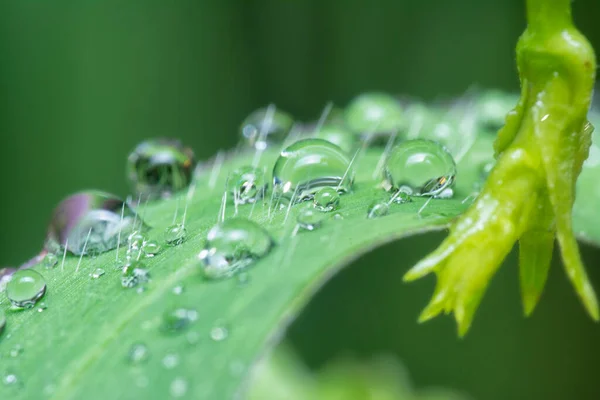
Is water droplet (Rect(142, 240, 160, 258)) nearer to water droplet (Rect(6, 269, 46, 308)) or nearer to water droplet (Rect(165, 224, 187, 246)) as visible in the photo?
water droplet (Rect(165, 224, 187, 246))

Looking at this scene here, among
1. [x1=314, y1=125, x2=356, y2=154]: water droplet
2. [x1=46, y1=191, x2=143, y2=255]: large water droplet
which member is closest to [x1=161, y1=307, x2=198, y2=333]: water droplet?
[x1=46, y1=191, x2=143, y2=255]: large water droplet

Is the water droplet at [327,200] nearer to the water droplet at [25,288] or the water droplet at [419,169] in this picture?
the water droplet at [419,169]

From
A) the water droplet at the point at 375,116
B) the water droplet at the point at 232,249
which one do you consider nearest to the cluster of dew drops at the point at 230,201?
the water droplet at the point at 232,249

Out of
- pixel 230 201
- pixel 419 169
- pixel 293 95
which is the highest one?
pixel 419 169

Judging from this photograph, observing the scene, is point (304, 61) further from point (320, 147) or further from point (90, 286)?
point (90, 286)

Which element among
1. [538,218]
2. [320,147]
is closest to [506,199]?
[538,218]

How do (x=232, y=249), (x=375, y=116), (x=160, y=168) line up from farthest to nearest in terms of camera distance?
1. (x=375, y=116)
2. (x=160, y=168)
3. (x=232, y=249)

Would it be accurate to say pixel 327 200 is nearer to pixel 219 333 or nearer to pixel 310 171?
pixel 310 171

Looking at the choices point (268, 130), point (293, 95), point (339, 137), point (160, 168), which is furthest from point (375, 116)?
point (293, 95)
